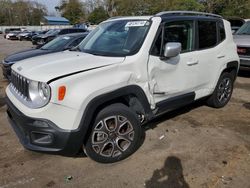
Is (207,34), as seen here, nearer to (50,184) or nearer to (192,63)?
(192,63)

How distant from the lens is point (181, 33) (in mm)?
4359

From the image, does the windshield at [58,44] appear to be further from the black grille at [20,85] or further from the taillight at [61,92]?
the taillight at [61,92]

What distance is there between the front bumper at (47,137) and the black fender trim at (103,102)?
0.11m

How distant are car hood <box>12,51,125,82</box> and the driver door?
0.58 metres

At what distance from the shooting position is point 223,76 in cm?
543

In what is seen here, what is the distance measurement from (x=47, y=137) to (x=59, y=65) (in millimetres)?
885

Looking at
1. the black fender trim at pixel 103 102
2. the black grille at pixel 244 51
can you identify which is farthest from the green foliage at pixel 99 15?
the black fender trim at pixel 103 102

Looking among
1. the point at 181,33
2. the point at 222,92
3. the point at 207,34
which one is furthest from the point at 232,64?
the point at 181,33

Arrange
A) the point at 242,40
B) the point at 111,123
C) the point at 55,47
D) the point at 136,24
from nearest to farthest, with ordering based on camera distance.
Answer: the point at 111,123 → the point at 136,24 → the point at 242,40 → the point at 55,47

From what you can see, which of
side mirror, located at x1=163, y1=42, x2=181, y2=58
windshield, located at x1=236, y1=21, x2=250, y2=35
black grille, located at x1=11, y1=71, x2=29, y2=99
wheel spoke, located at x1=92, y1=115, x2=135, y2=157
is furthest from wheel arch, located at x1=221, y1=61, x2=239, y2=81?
windshield, located at x1=236, y1=21, x2=250, y2=35

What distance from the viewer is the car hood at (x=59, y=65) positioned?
3119 millimetres

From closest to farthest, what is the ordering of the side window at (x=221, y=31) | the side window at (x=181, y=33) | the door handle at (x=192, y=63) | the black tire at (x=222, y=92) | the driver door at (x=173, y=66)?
the driver door at (x=173, y=66), the side window at (x=181, y=33), the door handle at (x=192, y=63), the side window at (x=221, y=31), the black tire at (x=222, y=92)

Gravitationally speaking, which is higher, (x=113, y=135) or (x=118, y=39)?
(x=118, y=39)

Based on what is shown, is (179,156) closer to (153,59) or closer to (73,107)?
(153,59)
